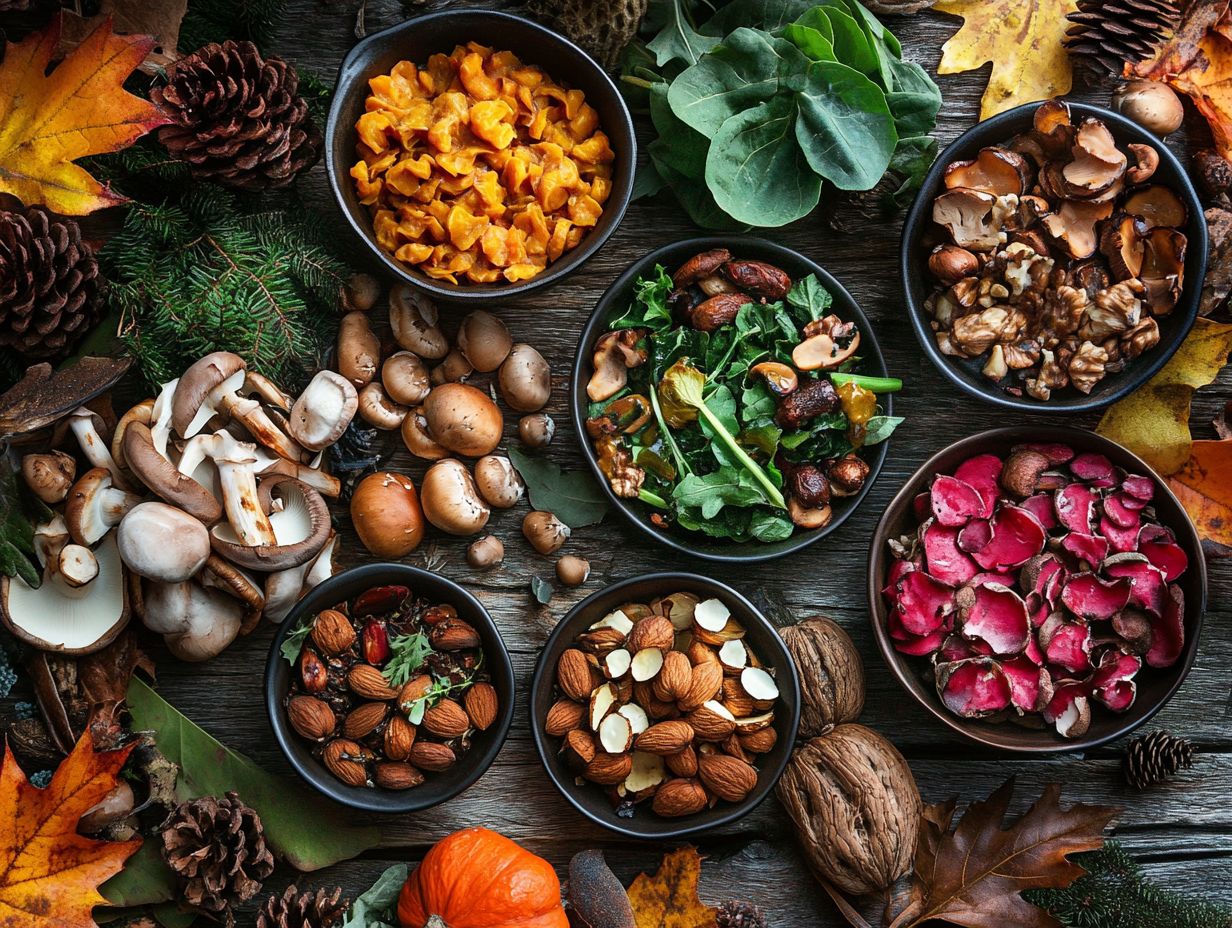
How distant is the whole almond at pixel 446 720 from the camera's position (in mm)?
1685

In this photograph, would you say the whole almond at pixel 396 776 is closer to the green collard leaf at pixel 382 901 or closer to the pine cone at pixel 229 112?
the green collard leaf at pixel 382 901

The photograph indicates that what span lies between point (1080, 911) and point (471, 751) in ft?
3.62

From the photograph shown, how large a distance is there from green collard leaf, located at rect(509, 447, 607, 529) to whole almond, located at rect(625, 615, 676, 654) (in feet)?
0.72

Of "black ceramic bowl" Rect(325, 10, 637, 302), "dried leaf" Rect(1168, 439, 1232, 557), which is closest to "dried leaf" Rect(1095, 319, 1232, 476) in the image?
"dried leaf" Rect(1168, 439, 1232, 557)

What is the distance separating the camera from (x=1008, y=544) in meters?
1.76

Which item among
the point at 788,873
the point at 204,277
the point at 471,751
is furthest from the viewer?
the point at 788,873

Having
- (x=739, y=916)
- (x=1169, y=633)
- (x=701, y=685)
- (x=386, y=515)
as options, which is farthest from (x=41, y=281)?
(x=1169, y=633)

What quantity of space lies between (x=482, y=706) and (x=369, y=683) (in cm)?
19

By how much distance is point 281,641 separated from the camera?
165 cm

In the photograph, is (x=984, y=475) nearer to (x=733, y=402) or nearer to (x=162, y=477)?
(x=733, y=402)

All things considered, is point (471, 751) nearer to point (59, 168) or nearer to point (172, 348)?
point (172, 348)

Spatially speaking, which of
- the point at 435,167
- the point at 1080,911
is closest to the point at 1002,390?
the point at 1080,911

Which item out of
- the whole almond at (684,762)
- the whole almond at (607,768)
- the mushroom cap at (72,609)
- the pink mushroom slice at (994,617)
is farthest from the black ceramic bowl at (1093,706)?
the mushroom cap at (72,609)

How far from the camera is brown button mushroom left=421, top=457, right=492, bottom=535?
5.79 feet
